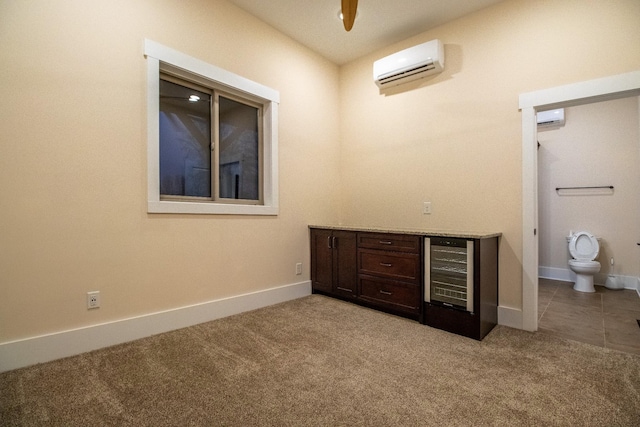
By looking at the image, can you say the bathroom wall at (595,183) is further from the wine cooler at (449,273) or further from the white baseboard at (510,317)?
the wine cooler at (449,273)

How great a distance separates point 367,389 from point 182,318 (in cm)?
171

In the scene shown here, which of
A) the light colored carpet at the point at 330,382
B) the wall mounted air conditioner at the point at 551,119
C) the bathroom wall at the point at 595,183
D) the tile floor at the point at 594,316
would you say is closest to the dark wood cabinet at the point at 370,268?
the light colored carpet at the point at 330,382

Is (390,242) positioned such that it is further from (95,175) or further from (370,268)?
(95,175)

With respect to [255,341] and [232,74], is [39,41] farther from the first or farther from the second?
[255,341]

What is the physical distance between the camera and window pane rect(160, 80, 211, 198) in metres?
2.65

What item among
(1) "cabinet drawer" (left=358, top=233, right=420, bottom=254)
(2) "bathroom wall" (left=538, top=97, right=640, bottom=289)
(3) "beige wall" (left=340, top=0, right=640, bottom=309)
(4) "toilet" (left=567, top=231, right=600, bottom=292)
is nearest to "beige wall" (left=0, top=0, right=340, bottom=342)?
(1) "cabinet drawer" (left=358, top=233, right=420, bottom=254)

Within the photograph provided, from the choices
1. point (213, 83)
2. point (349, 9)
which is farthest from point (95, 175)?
point (349, 9)

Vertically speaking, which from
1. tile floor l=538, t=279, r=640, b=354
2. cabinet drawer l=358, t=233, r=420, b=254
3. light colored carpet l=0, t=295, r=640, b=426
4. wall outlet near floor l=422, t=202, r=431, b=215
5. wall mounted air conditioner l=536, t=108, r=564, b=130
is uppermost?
wall mounted air conditioner l=536, t=108, r=564, b=130

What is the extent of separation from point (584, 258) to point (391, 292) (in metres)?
3.17

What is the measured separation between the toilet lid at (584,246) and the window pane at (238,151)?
4.39m

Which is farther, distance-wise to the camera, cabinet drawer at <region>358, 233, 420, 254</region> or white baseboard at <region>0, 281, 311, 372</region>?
cabinet drawer at <region>358, 233, 420, 254</region>

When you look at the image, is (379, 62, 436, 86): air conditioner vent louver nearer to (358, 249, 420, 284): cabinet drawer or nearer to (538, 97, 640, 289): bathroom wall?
(358, 249, 420, 284): cabinet drawer

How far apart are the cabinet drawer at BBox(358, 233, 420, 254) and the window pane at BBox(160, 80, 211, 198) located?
1626 mm

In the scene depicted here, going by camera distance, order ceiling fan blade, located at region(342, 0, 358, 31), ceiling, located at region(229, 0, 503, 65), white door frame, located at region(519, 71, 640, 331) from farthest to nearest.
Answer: ceiling, located at region(229, 0, 503, 65) → white door frame, located at region(519, 71, 640, 331) → ceiling fan blade, located at region(342, 0, 358, 31)
